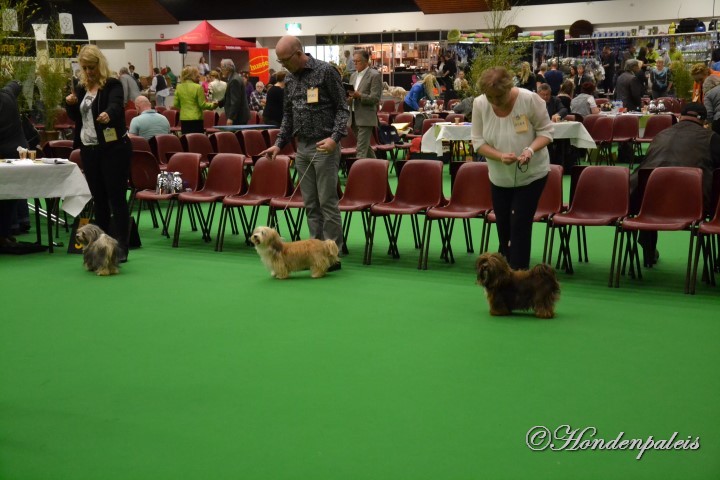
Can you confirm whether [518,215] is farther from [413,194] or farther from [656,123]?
[656,123]

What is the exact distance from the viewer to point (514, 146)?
205 inches

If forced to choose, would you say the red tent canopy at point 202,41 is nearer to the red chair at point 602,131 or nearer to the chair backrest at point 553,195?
the red chair at point 602,131

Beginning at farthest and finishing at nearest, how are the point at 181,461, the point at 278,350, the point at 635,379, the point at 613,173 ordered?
the point at 613,173 < the point at 278,350 < the point at 635,379 < the point at 181,461

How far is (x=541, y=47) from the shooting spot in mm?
20906

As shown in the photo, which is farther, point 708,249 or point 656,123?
point 656,123

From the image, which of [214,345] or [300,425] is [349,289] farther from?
[300,425]

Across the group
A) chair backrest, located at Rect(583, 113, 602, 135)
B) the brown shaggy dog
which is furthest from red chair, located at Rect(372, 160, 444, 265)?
chair backrest, located at Rect(583, 113, 602, 135)

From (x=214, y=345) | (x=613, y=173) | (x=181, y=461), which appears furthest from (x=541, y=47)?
(x=181, y=461)

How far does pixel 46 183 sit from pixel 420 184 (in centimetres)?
306

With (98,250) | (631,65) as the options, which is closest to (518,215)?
(98,250)

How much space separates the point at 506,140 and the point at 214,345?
209cm

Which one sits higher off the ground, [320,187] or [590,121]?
[590,121]

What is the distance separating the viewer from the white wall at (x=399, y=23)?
2166 cm

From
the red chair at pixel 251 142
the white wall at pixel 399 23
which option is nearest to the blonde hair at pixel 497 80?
the red chair at pixel 251 142
